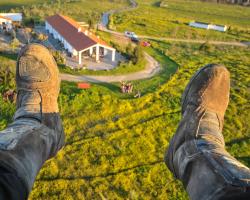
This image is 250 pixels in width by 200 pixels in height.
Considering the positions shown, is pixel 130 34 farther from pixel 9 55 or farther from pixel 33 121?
pixel 33 121

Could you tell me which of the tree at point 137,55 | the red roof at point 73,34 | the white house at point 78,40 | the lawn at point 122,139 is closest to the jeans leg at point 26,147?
the lawn at point 122,139

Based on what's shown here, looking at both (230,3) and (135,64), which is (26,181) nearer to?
(135,64)

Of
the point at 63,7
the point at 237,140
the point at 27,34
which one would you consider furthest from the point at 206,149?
the point at 63,7

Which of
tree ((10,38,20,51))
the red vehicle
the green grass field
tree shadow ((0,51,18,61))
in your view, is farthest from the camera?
the green grass field

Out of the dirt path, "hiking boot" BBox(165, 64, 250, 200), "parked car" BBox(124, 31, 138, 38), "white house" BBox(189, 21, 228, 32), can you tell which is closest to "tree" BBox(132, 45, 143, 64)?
the dirt path

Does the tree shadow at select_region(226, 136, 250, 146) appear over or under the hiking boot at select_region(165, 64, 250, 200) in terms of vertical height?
under

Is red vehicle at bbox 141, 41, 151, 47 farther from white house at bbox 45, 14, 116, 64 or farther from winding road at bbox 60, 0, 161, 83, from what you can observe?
white house at bbox 45, 14, 116, 64

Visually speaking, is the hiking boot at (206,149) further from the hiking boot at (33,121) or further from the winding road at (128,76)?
the winding road at (128,76)
